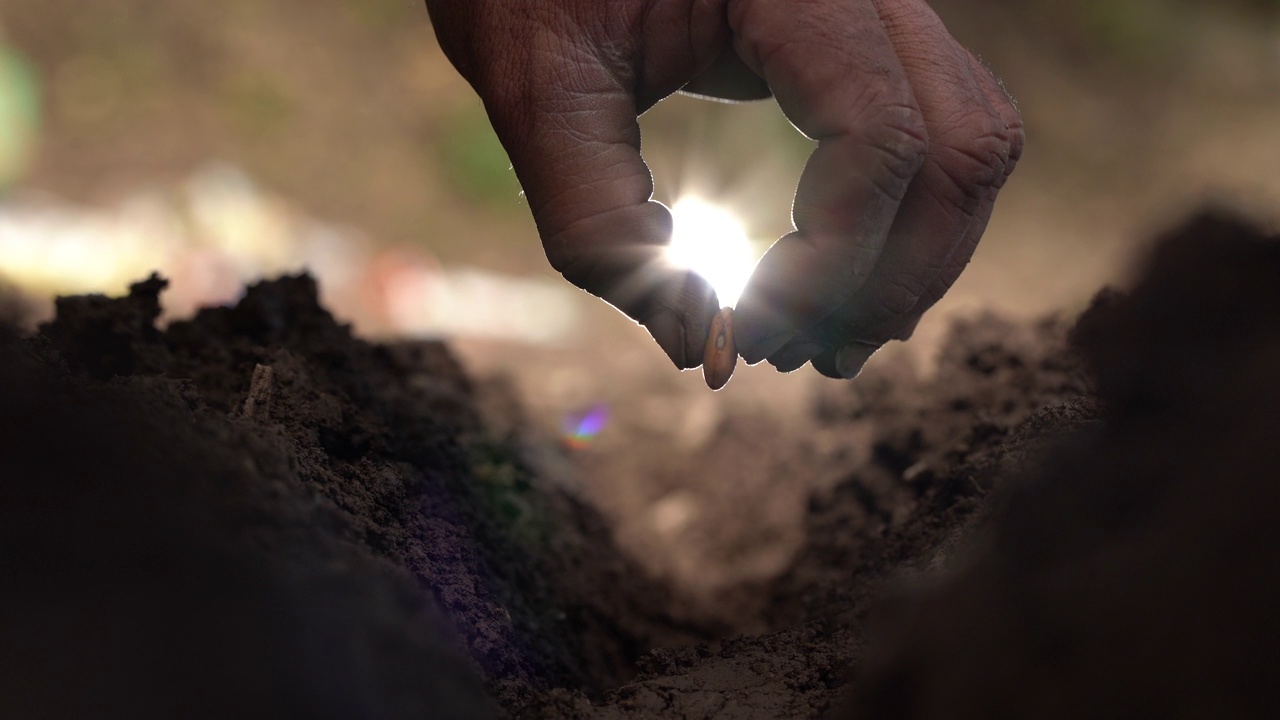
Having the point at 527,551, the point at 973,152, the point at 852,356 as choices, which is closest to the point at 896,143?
the point at 973,152

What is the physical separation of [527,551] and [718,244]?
205 cm

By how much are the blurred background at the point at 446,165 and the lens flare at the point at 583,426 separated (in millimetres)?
18

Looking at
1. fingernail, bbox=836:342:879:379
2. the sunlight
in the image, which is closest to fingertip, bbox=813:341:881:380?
fingernail, bbox=836:342:879:379

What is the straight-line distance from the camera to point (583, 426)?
129 inches

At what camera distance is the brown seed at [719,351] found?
58.5 inches

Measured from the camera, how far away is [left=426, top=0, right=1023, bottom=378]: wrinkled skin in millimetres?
1310

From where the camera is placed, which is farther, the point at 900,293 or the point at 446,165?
the point at 446,165

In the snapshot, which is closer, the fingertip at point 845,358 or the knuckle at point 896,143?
the knuckle at point 896,143

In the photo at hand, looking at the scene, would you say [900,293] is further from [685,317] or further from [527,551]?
[527,551]

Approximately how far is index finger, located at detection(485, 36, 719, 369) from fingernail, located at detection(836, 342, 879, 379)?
349 mm

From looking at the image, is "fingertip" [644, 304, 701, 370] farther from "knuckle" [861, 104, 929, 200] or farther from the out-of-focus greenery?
the out-of-focus greenery

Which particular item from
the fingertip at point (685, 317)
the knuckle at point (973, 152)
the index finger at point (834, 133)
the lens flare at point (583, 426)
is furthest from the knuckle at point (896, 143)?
the lens flare at point (583, 426)

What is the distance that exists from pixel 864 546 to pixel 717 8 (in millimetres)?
1102

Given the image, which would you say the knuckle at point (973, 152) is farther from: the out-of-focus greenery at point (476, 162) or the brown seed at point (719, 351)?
the out-of-focus greenery at point (476, 162)
